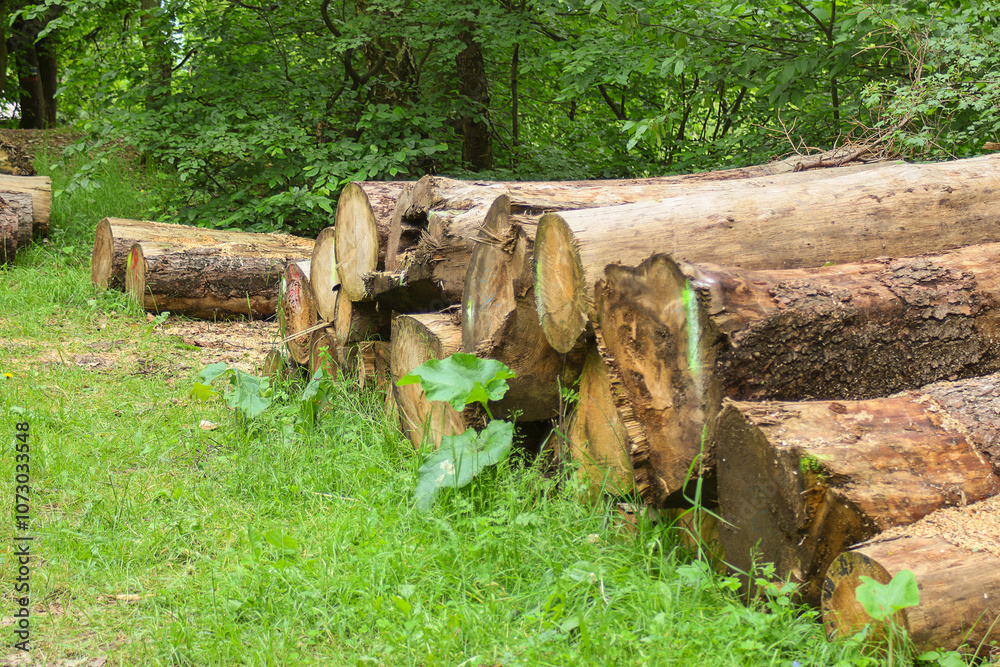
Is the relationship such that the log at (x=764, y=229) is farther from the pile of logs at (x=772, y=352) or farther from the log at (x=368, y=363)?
the log at (x=368, y=363)

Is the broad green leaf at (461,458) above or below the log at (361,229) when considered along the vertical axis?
below

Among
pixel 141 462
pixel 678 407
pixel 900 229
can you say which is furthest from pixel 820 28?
pixel 141 462

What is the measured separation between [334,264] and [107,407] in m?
1.39

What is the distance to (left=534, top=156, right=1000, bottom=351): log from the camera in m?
2.51

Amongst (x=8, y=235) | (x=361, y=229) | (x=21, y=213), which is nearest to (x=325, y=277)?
(x=361, y=229)

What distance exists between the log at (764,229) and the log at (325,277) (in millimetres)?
1894

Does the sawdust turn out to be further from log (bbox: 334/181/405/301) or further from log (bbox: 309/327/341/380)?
log (bbox: 309/327/341/380)

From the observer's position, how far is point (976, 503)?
1879 millimetres

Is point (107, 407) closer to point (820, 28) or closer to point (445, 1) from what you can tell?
point (445, 1)

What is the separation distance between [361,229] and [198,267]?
2480 millimetres

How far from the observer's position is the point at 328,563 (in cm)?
234

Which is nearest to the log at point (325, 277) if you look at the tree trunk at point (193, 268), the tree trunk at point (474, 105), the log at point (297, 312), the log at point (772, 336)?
the log at point (297, 312)

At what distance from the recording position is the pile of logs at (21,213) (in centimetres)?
705

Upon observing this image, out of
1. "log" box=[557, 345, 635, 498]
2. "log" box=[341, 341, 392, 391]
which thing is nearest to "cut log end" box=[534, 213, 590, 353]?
"log" box=[557, 345, 635, 498]
